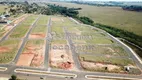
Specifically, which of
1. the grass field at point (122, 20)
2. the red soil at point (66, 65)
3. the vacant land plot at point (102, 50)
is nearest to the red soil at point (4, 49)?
the red soil at point (66, 65)

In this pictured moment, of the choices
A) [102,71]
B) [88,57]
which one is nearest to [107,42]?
[88,57]

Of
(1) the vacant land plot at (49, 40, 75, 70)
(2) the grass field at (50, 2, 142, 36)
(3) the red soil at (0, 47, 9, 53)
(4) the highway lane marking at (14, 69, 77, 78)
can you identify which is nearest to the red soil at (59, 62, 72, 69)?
(1) the vacant land plot at (49, 40, 75, 70)

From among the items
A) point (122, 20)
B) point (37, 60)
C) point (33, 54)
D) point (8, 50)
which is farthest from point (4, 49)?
point (122, 20)

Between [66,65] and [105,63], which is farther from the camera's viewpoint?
[105,63]

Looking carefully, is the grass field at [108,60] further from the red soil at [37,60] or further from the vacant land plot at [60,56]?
the red soil at [37,60]

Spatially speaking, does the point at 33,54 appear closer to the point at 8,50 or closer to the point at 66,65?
the point at 8,50

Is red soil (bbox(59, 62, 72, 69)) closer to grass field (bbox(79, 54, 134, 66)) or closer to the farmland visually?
the farmland

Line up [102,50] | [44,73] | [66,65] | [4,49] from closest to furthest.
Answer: [44,73] < [66,65] < [4,49] < [102,50]

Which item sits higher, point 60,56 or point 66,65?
point 60,56

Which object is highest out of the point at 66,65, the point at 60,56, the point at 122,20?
the point at 122,20
